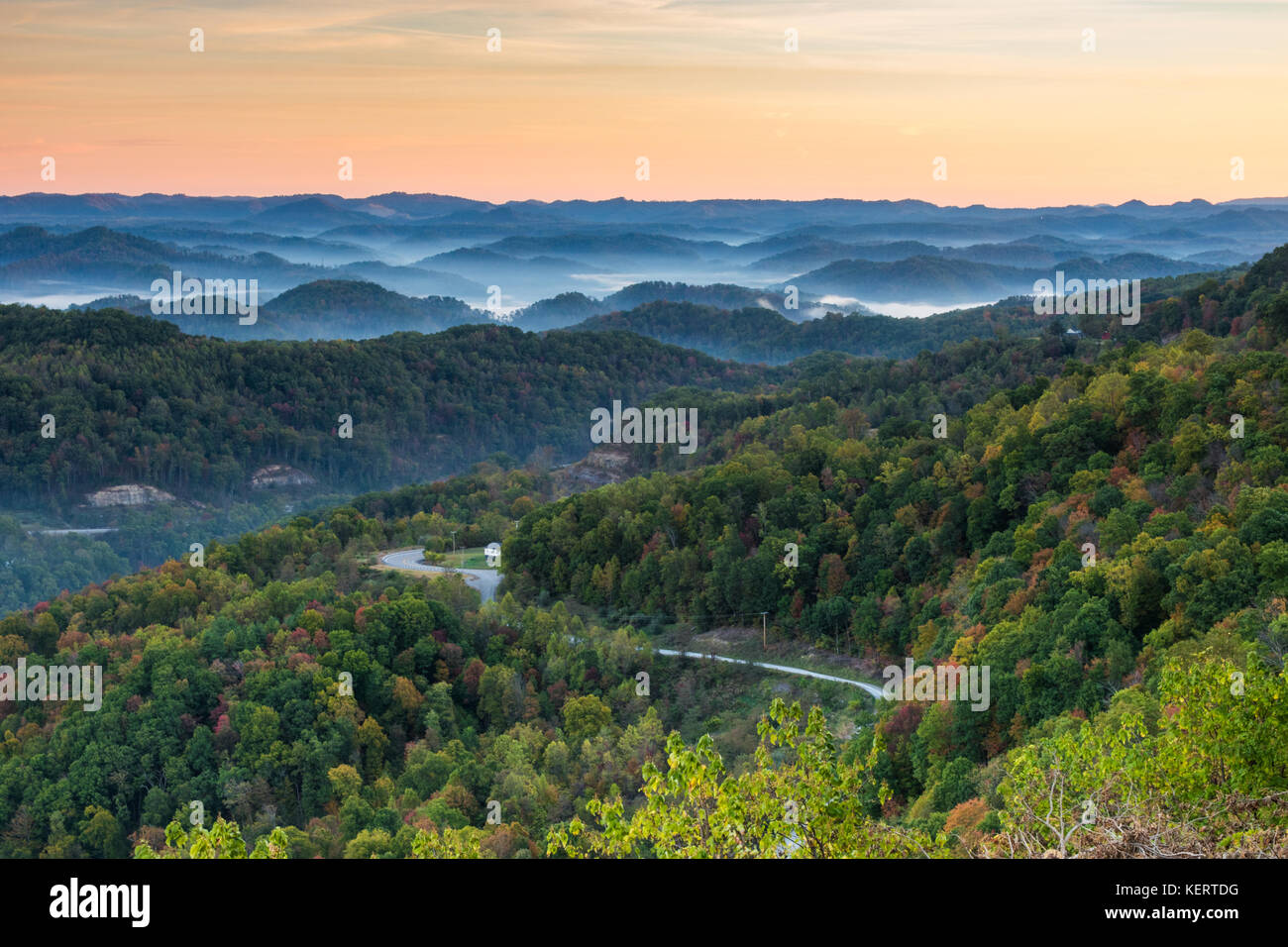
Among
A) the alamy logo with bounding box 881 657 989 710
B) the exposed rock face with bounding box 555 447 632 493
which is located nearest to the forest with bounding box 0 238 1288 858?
the alamy logo with bounding box 881 657 989 710

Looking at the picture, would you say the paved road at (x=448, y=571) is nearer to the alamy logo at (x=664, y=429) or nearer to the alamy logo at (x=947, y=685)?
the alamy logo at (x=947, y=685)

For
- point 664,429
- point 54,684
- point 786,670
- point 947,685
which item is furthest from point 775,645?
point 664,429

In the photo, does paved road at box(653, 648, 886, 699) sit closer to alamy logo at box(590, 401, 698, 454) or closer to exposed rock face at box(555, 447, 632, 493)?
exposed rock face at box(555, 447, 632, 493)

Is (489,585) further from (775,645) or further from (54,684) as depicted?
(54,684)

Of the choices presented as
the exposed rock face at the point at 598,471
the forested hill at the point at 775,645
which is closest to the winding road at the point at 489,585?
the forested hill at the point at 775,645

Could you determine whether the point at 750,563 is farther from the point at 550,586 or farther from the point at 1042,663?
the point at 1042,663
